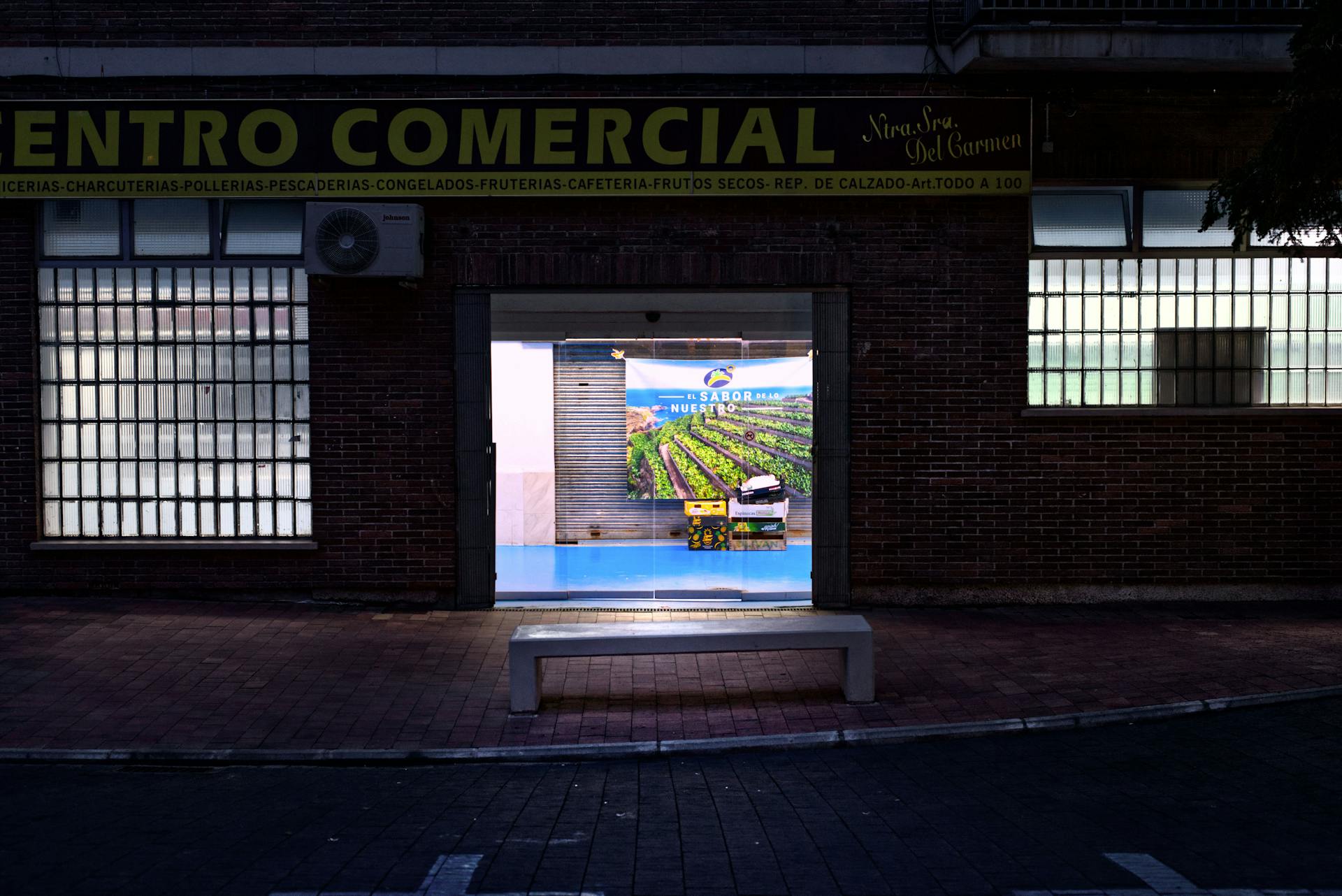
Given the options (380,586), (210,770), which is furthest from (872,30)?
(210,770)

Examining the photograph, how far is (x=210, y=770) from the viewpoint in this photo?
7.10 metres

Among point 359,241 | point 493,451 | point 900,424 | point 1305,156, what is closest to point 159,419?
point 359,241

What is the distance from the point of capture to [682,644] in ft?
26.7

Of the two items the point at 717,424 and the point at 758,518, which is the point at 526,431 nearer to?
the point at 717,424

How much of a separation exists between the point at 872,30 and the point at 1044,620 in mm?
5842

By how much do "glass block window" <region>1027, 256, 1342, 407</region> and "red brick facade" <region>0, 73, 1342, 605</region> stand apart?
33 centimetres

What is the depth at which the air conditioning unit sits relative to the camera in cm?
1088

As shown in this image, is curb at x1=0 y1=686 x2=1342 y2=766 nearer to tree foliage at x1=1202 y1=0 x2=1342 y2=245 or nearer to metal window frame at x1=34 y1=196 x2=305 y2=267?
tree foliage at x1=1202 y1=0 x2=1342 y2=245

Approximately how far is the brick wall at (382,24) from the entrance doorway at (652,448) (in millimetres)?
2519

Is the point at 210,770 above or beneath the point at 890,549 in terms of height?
beneath

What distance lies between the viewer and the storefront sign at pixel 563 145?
36.6 feet

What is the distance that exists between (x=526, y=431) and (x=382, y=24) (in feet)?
13.6

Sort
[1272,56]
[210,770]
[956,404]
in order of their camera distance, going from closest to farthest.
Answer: [210,770] → [1272,56] → [956,404]

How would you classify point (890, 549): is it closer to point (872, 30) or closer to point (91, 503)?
point (872, 30)
